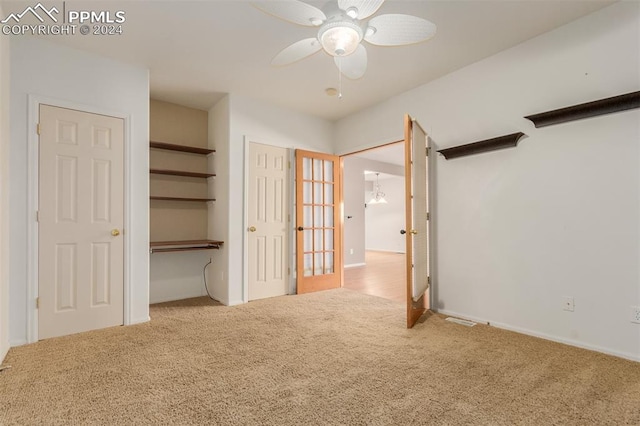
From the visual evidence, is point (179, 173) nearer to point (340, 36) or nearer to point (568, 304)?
point (340, 36)

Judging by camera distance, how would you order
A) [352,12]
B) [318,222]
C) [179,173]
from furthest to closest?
[318,222], [179,173], [352,12]

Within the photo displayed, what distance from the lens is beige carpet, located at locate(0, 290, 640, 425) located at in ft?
5.55

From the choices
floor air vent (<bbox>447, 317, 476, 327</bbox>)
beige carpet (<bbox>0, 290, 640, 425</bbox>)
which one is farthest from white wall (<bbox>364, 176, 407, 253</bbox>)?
beige carpet (<bbox>0, 290, 640, 425</bbox>)

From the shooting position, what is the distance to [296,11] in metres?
1.87

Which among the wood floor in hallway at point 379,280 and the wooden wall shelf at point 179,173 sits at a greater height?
the wooden wall shelf at point 179,173

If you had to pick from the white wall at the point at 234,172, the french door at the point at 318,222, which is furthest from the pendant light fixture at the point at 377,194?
the white wall at the point at 234,172

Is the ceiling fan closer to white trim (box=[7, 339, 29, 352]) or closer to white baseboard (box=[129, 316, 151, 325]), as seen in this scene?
white baseboard (box=[129, 316, 151, 325])

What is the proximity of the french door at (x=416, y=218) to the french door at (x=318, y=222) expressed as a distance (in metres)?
1.71

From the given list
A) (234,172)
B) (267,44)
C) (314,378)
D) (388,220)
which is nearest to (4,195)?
(234,172)

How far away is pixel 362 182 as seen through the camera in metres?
7.82

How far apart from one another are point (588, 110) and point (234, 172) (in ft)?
11.9

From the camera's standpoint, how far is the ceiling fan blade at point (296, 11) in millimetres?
1784

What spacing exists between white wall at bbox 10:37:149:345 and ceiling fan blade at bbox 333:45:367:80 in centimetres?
225

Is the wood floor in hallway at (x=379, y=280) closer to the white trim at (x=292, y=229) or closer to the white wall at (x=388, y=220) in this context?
the white trim at (x=292, y=229)
